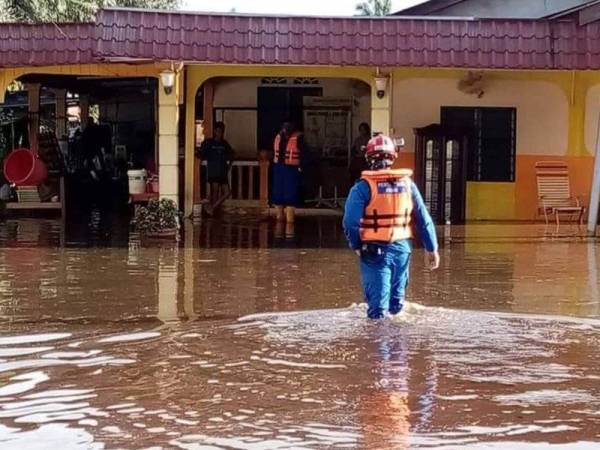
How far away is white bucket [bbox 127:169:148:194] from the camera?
16719 millimetres

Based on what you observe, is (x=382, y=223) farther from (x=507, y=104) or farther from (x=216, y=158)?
(x=507, y=104)

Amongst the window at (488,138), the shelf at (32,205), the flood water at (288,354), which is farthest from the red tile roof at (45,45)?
the window at (488,138)

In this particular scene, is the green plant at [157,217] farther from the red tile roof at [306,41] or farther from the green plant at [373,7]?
the green plant at [373,7]

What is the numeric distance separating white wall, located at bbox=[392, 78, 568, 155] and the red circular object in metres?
6.02

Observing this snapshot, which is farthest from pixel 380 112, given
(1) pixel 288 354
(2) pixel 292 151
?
(1) pixel 288 354

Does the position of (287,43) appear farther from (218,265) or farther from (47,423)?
(47,423)

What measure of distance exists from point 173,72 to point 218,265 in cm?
485

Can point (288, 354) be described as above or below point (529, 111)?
below

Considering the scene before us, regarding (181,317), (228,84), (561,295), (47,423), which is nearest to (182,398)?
(47,423)

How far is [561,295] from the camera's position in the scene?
985 centimetres

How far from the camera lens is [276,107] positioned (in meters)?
19.8

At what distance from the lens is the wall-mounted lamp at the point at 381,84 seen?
16.1 meters

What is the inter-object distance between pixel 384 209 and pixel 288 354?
1.39m

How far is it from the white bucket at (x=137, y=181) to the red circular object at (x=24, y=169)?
6.60 feet
